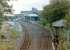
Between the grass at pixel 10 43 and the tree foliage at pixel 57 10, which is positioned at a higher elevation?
the tree foliage at pixel 57 10

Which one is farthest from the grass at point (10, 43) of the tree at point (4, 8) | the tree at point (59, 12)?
the tree at point (59, 12)

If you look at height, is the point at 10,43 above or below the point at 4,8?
below

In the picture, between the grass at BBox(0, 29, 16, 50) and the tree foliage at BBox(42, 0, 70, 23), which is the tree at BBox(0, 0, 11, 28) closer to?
the grass at BBox(0, 29, 16, 50)

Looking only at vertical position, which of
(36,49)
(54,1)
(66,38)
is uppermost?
(54,1)

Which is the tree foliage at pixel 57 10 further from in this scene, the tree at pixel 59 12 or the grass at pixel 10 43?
the grass at pixel 10 43

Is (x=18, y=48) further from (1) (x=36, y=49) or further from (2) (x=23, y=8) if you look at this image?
(2) (x=23, y=8)

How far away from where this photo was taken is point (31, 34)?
58.4 inches

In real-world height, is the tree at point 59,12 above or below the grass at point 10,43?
above

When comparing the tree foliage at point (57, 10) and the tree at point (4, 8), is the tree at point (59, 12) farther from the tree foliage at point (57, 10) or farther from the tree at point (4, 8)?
the tree at point (4, 8)

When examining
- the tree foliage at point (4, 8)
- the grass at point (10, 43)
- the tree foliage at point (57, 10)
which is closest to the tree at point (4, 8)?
the tree foliage at point (4, 8)

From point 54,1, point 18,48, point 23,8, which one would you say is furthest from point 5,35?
point 54,1

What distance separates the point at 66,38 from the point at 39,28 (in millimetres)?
Result: 291

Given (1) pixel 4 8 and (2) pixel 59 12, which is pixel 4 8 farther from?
(2) pixel 59 12

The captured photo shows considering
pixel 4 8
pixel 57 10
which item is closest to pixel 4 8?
pixel 4 8
